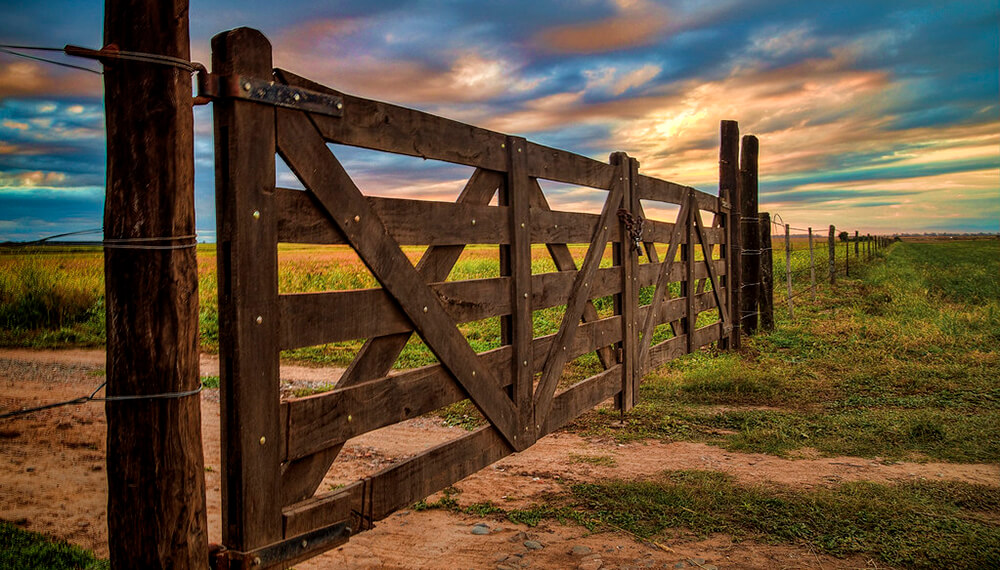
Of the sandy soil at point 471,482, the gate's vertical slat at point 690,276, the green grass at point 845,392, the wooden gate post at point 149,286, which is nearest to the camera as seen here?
the wooden gate post at point 149,286

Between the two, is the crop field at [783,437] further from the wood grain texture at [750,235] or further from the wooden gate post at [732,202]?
the wooden gate post at [732,202]

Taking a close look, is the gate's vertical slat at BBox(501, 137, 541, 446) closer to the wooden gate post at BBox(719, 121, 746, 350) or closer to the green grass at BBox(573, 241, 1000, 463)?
the green grass at BBox(573, 241, 1000, 463)

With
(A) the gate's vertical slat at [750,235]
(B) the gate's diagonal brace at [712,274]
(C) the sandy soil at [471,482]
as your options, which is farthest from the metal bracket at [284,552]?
(A) the gate's vertical slat at [750,235]

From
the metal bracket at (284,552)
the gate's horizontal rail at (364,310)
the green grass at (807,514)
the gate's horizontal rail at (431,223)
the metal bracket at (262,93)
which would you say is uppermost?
the metal bracket at (262,93)

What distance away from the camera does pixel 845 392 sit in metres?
8.06

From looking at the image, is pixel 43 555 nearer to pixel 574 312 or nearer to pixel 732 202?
pixel 574 312

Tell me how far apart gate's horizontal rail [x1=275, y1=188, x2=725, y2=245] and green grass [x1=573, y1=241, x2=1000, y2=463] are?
2405 millimetres

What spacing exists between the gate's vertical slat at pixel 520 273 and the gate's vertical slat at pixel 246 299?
204 cm

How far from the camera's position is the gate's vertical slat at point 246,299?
2629mm

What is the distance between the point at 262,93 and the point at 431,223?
49.5 inches

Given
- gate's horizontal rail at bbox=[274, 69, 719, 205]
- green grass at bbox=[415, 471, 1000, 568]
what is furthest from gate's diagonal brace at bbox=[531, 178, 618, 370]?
green grass at bbox=[415, 471, 1000, 568]

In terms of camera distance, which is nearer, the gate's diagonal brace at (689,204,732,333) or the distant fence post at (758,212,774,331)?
the gate's diagonal brace at (689,204,732,333)

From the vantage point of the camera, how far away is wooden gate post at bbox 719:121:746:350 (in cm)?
1124

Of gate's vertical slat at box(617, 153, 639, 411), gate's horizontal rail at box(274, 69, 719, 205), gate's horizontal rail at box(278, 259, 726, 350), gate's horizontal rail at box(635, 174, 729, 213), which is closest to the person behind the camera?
gate's horizontal rail at box(278, 259, 726, 350)
